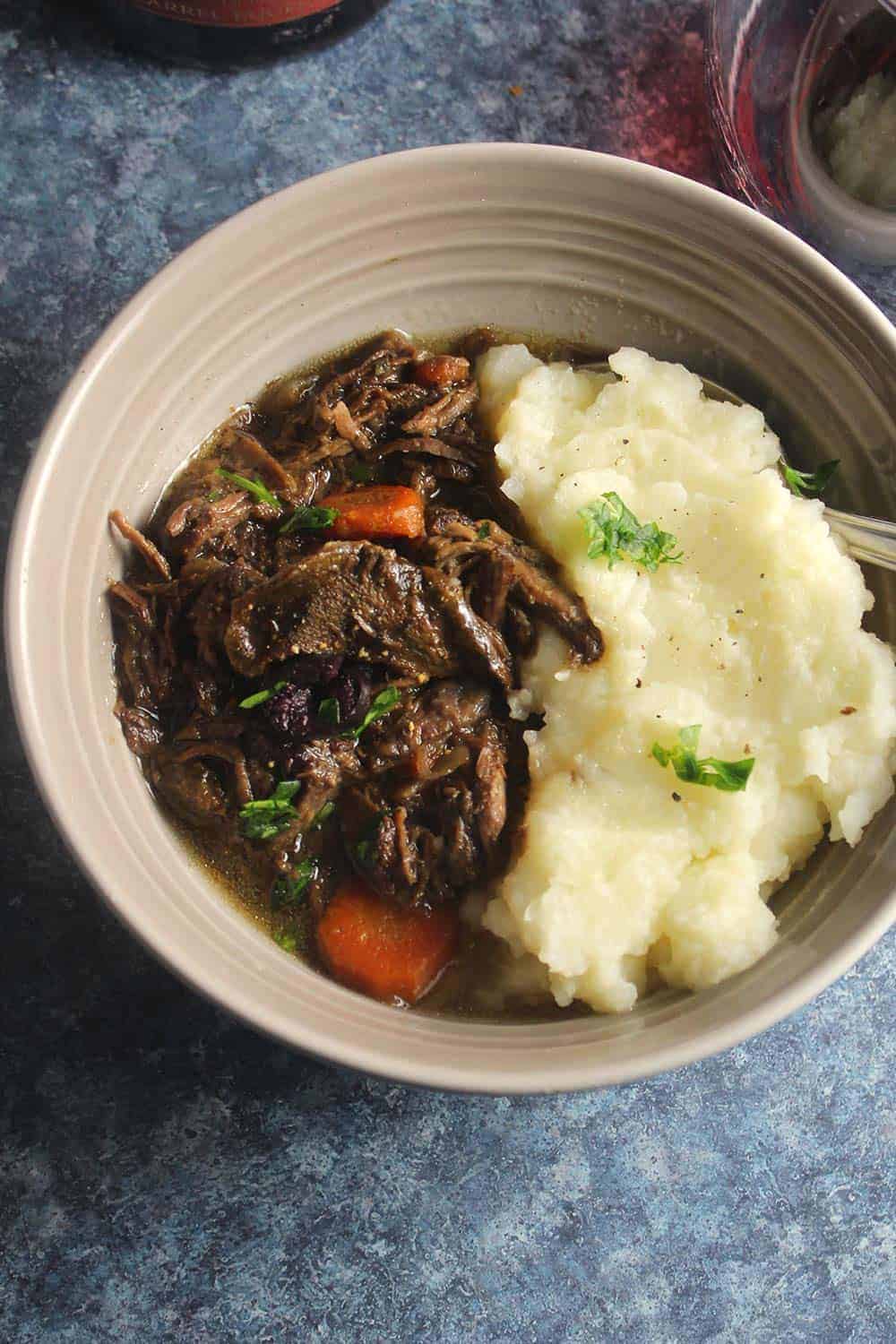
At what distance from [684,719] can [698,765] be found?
0.17 metres

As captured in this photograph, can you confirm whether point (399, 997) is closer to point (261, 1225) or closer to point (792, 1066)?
point (261, 1225)

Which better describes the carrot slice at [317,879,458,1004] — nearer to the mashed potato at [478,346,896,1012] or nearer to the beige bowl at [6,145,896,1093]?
the beige bowl at [6,145,896,1093]

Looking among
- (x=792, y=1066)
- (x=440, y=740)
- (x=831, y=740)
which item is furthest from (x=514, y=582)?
(x=792, y=1066)

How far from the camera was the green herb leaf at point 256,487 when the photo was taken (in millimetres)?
4090

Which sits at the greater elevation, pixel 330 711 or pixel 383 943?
pixel 330 711

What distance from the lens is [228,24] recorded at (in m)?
4.41

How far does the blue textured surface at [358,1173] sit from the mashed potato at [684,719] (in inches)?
32.4

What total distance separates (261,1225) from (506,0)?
14.9 feet

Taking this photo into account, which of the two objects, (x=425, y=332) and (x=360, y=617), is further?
(x=425, y=332)

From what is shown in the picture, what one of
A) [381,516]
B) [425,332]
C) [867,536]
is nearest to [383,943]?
[381,516]

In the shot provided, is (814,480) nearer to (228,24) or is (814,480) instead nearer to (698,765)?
(698,765)

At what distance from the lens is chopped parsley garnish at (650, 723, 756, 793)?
11.8ft

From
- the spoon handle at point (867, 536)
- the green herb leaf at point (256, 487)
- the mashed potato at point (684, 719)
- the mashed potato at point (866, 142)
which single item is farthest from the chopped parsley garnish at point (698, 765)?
the mashed potato at point (866, 142)

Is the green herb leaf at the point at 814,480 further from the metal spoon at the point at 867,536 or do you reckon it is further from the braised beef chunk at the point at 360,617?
the braised beef chunk at the point at 360,617
